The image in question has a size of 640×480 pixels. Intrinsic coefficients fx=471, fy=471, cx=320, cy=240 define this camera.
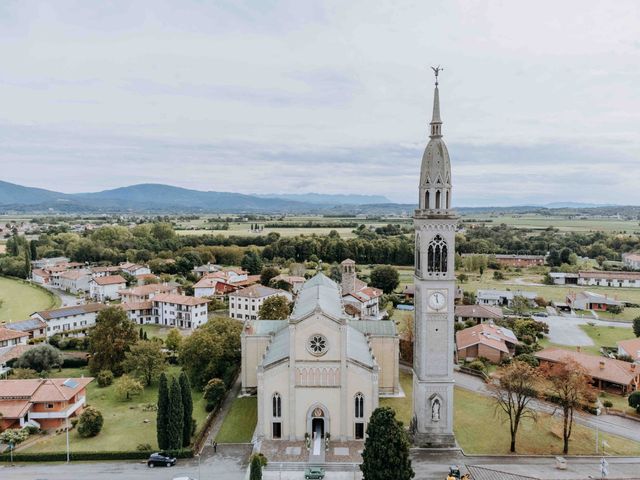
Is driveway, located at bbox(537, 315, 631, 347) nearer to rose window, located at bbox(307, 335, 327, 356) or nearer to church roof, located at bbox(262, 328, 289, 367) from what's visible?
church roof, located at bbox(262, 328, 289, 367)

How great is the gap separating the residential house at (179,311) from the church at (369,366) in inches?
1732

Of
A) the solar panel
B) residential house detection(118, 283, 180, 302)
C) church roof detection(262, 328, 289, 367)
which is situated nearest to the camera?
church roof detection(262, 328, 289, 367)

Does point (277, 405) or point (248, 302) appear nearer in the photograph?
point (277, 405)

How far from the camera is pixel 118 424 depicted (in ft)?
145

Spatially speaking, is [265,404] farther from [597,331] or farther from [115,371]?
[597,331]

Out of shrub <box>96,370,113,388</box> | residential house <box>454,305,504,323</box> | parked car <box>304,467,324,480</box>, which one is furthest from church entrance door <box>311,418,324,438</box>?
residential house <box>454,305,504,323</box>

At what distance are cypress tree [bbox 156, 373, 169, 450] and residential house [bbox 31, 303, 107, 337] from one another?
146 feet

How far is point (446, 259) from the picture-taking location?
3938 centimetres

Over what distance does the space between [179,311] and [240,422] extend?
4162cm

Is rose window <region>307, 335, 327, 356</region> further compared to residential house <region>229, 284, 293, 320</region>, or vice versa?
residential house <region>229, 284, 293, 320</region>

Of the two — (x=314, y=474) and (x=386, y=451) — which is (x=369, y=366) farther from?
(x=386, y=451)

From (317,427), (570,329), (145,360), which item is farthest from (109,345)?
(570,329)

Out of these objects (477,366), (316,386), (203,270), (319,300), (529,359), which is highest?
(319,300)

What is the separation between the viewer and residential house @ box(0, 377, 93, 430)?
42344 millimetres
